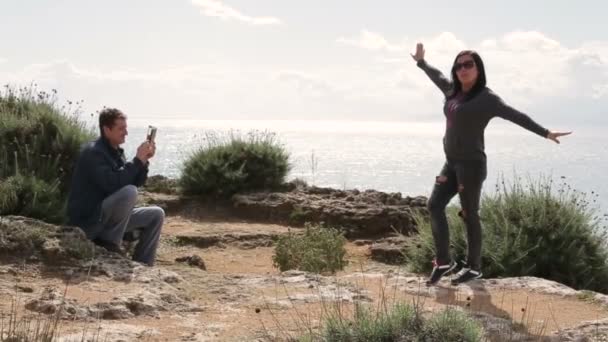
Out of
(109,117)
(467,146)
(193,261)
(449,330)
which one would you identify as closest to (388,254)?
(193,261)

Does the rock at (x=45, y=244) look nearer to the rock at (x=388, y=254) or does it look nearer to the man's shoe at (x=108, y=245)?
the man's shoe at (x=108, y=245)

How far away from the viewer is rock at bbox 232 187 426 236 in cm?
1218

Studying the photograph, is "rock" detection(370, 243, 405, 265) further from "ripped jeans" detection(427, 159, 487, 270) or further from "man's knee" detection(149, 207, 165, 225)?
"man's knee" detection(149, 207, 165, 225)

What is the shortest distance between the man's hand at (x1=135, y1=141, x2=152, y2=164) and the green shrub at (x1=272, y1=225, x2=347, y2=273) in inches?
92.7

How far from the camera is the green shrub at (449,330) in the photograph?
415 cm

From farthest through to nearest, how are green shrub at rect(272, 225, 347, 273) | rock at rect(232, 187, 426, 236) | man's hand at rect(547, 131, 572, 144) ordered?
1. rock at rect(232, 187, 426, 236)
2. green shrub at rect(272, 225, 347, 273)
3. man's hand at rect(547, 131, 572, 144)

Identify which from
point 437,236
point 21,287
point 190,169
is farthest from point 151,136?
point 190,169

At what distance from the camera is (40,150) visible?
32.7 feet

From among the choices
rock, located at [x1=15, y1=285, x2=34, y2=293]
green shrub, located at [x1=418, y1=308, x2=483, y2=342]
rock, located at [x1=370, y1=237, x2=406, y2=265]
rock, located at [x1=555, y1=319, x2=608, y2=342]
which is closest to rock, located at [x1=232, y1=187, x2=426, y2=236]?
rock, located at [x1=370, y1=237, x2=406, y2=265]

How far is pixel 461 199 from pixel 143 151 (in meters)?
2.81

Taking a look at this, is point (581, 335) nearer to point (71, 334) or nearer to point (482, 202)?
point (71, 334)

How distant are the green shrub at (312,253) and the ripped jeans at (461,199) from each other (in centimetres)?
213

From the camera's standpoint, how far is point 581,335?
15.8 feet

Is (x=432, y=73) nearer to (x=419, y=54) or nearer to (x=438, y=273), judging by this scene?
(x=419, y=54)
